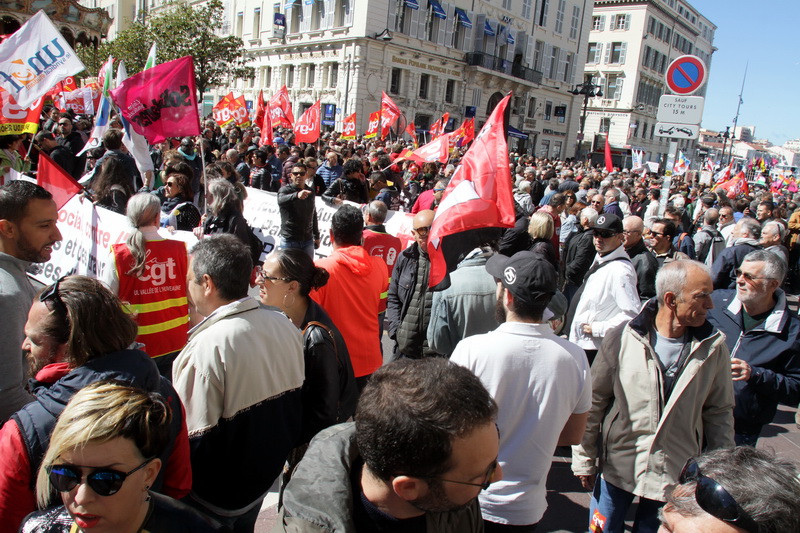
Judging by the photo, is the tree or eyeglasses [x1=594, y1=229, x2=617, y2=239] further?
the tree

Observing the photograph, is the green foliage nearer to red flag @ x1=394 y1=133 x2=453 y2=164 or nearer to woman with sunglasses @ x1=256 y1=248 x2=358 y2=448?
red flag @ x1=394 y1=133 x2=453 y2=164

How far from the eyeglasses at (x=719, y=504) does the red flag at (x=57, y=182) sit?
4085mm

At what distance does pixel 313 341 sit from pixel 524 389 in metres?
0.98

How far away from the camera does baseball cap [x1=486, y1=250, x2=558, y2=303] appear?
7.13 feet

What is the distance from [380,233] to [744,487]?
379 cm

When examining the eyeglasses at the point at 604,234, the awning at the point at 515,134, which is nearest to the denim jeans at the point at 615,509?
the eyeglasses at the point at 604,234

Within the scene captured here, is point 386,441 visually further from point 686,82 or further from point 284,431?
point 686,82

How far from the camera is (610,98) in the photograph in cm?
5575

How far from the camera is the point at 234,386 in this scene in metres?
2.08

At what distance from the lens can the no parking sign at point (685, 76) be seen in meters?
6.25

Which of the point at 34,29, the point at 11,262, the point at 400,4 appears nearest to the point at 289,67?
the point at 400,4

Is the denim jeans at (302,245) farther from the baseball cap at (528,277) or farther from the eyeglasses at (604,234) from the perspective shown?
the baseball cap at (528,277)

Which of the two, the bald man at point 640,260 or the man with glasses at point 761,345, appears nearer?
the man with glasses at point 761,345

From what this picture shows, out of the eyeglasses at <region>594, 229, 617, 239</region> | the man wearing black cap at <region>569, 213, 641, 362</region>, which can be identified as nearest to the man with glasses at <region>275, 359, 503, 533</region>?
the man wearing black cap at <region>569, 213, 641, 362</region>
